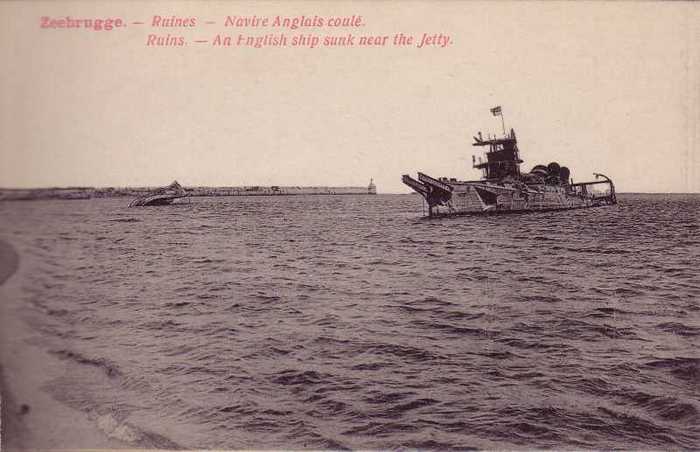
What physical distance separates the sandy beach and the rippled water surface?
0.14m

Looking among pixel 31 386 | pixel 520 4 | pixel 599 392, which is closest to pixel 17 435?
pixel 31 386

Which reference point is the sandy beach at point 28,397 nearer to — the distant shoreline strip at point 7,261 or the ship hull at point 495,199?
the distant shoreline strip at point 7,261

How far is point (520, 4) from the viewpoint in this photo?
470 centimetres

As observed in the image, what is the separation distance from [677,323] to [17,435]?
6.71 metres

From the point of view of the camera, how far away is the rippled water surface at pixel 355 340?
387 centimetres

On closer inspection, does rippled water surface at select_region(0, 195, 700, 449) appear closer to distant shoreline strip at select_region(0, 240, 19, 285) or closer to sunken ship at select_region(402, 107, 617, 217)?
distant shoreline strip at select_region(0, 240, 19, 285)

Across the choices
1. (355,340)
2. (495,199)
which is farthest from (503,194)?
(355,340)

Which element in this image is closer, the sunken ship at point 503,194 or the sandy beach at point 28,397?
Answer: the sandy beach at point 28,397

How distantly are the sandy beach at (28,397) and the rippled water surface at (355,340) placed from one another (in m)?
0.14

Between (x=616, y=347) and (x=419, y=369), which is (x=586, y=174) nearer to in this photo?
(x=616, y=347)

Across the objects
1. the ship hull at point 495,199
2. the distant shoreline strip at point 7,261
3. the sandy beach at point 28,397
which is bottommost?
the sandy beach at point 28,397

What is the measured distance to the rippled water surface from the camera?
3865 mm

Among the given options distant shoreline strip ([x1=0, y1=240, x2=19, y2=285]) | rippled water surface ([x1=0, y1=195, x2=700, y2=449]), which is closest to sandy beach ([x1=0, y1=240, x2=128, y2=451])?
distant shoreline strip ([x1=0, y1=240, x2=19, y2=285])

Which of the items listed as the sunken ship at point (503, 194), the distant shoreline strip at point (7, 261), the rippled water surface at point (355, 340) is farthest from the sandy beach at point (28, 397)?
the sunken ship at point (503, 194)
